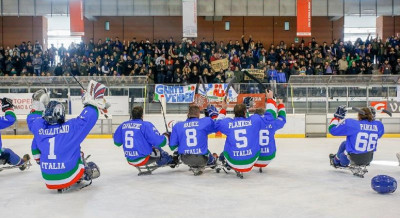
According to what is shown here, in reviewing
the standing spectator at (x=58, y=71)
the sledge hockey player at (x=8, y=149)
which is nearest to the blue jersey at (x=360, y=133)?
the sledge hockey player at (x=8, y=149)

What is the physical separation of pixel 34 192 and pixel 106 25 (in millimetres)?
22317

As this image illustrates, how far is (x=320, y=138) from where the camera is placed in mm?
15602

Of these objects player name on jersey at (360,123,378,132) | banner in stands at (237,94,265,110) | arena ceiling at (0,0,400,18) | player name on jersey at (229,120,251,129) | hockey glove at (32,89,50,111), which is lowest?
player name on jersey at (360,123,378,132)

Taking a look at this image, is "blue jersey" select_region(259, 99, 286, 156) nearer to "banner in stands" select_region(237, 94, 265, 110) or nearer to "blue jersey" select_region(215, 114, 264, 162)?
"blue jersey" select_region(215, 114, 264, 162)

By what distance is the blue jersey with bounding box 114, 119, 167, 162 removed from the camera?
8.23 meters

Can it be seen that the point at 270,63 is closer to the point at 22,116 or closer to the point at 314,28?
the point at 314,28

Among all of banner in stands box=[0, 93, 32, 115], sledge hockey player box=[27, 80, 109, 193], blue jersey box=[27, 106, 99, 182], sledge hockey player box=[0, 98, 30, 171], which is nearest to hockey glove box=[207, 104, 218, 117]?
sledge hockey player box=[27, 80, 109, 193]

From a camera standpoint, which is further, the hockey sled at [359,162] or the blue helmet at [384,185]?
the hockey sled at [359,162]

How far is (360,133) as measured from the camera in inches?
319

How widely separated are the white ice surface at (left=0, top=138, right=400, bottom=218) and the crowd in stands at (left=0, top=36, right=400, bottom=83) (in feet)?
36.2

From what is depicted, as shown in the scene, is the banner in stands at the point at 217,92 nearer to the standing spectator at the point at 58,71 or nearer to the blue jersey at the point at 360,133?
the standing spectator at the point at 58,71

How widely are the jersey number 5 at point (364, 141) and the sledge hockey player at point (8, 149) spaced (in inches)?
225

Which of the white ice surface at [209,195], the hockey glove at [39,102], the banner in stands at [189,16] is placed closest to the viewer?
the white ice surface at [209,195]

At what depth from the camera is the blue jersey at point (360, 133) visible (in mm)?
8117
